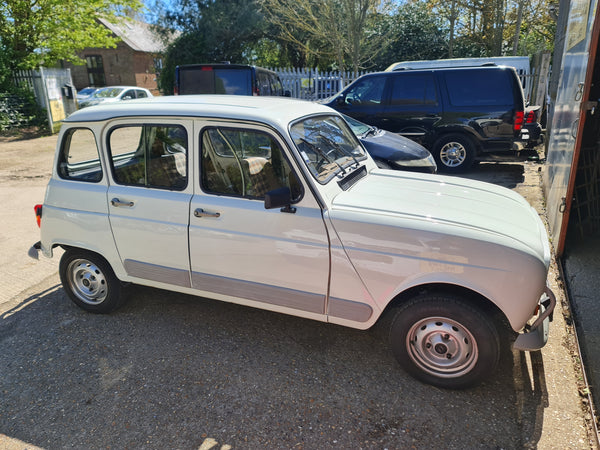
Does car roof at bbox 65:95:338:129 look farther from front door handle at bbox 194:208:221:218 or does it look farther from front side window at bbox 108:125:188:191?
front door handle at bbox 194:208:221:218

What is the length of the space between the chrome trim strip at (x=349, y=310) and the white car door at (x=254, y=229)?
87 mm

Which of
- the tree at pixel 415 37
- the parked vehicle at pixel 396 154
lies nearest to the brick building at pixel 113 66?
the tree at pixel 415 37

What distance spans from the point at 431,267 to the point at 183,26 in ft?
75.5

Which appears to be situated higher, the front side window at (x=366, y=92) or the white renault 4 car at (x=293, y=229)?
the front side window at (x=366, y=92)

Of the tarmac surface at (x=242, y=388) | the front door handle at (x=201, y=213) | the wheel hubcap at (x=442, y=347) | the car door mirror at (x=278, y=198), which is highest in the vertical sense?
the car door mirror at (x=278, y=198)

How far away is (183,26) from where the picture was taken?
72.9 feet

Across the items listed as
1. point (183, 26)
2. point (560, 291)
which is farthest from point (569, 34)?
point (183, 26)

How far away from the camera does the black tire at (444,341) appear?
2.83 meters

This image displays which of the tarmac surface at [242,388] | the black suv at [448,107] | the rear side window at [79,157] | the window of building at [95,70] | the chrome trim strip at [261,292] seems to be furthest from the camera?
the window of building at [95,70]

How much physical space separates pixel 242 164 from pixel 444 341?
1.92m

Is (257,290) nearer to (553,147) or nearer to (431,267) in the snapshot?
(431,267)

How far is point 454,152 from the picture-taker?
9016 mm

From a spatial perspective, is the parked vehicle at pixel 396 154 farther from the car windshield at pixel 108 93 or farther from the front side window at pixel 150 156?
the car windshield at pixel 108 93

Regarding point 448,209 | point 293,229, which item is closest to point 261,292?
point 293,229
